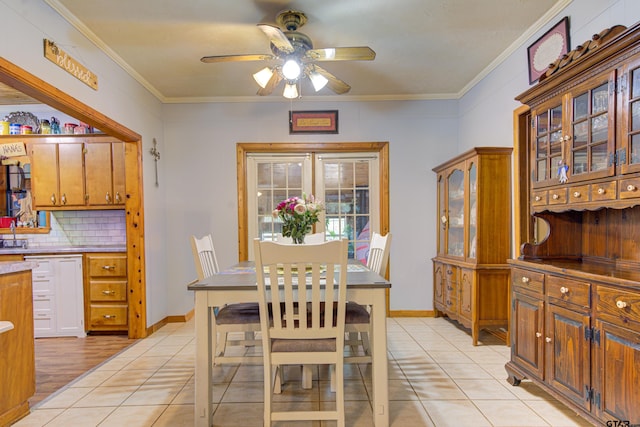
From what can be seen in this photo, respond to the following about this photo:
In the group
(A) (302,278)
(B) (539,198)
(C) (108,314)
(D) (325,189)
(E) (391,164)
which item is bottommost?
(C) (108,314)

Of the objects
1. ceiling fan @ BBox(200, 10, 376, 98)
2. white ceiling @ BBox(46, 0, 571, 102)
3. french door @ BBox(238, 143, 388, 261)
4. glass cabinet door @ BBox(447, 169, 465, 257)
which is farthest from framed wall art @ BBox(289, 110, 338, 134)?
glass cabinet door @ BBox(447, 169, 465, 257)

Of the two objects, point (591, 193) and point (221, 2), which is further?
point (221, 2)

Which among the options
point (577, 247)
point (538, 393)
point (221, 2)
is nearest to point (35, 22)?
point (221, 2)

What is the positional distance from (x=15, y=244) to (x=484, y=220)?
4.98 meters

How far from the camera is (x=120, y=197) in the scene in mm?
3602

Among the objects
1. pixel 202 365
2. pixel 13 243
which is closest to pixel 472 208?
pixel 202 365

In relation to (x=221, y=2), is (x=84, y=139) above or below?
below

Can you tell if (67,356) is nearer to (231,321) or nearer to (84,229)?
(84,229)

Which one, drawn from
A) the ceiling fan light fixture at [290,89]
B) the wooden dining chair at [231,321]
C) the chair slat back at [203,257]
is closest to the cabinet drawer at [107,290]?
the chair slat back at [203,257]

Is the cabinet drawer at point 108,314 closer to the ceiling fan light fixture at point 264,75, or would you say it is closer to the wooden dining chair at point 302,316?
the wooden dining chair at point 302,316

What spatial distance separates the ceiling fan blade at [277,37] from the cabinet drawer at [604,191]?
6.38ft

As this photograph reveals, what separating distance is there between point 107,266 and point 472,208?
143 inches

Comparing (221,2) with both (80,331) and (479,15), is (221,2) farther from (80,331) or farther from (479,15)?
(80,331)

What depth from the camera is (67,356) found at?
9.69 ft
